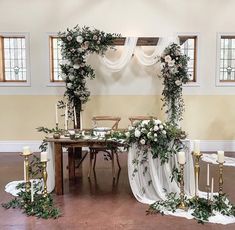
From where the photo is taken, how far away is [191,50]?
639 centimetres

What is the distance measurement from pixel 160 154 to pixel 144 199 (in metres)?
0.60

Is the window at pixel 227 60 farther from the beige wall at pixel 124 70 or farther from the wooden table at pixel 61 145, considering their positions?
the wooden table at pixel 61 145

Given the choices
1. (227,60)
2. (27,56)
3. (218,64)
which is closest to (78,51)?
(27,56)

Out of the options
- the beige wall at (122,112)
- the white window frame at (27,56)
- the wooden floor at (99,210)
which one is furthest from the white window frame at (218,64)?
the white window frame at (27,56)

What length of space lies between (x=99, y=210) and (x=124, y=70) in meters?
3.53

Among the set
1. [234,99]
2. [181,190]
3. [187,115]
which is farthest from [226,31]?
[181,190]

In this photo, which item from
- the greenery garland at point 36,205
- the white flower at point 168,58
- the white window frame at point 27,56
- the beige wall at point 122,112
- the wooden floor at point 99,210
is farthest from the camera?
the beige wall at point 122,112

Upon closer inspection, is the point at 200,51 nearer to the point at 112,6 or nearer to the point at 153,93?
the point at 153,93

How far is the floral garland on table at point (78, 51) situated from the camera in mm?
5375

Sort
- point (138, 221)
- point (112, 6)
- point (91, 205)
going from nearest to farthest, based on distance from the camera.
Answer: point (138, 221) → point (91, 205) → point (112, 6)

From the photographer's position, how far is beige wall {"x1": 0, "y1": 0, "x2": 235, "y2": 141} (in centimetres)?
614

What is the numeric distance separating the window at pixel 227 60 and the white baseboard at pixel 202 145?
1319 millimetres

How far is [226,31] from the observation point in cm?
617

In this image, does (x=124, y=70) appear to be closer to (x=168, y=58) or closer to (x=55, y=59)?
→ (x=168, y=58)
